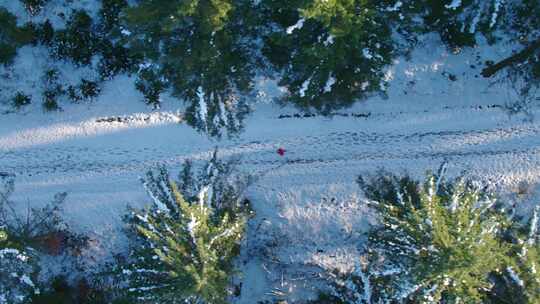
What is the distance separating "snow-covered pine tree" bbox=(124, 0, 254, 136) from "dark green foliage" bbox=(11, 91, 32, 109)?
4176 millimetres

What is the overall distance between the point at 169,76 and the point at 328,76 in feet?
16.5

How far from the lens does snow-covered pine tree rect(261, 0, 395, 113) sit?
499 inches

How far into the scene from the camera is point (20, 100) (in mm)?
17000

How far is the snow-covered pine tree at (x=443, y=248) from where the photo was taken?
12.6 m

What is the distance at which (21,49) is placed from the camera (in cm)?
1692

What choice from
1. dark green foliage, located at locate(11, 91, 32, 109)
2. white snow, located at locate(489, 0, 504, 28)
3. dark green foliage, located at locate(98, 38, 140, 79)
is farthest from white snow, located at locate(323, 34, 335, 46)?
dark green foliage, located at locate(11, 91, 32, 109)

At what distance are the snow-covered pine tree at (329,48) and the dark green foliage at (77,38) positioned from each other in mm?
5625

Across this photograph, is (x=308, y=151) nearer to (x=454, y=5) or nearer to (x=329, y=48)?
(x=329, y=48)

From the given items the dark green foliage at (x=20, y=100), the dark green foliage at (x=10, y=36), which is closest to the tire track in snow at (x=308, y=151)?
the dark green foliage at (x=20, y=100)

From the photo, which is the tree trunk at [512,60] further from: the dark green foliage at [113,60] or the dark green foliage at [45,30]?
the dark green foliage at [45,30]

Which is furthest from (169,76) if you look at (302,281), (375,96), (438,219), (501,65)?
(501,65)

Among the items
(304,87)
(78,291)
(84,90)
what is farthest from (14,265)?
(304,87)

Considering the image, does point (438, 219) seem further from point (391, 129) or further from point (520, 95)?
point (520, 95)

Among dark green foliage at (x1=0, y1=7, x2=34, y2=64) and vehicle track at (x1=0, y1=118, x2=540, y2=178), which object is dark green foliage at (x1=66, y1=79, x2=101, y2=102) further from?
dark green foliage at (x1=0, y1=7, x2=34, y2=64)
